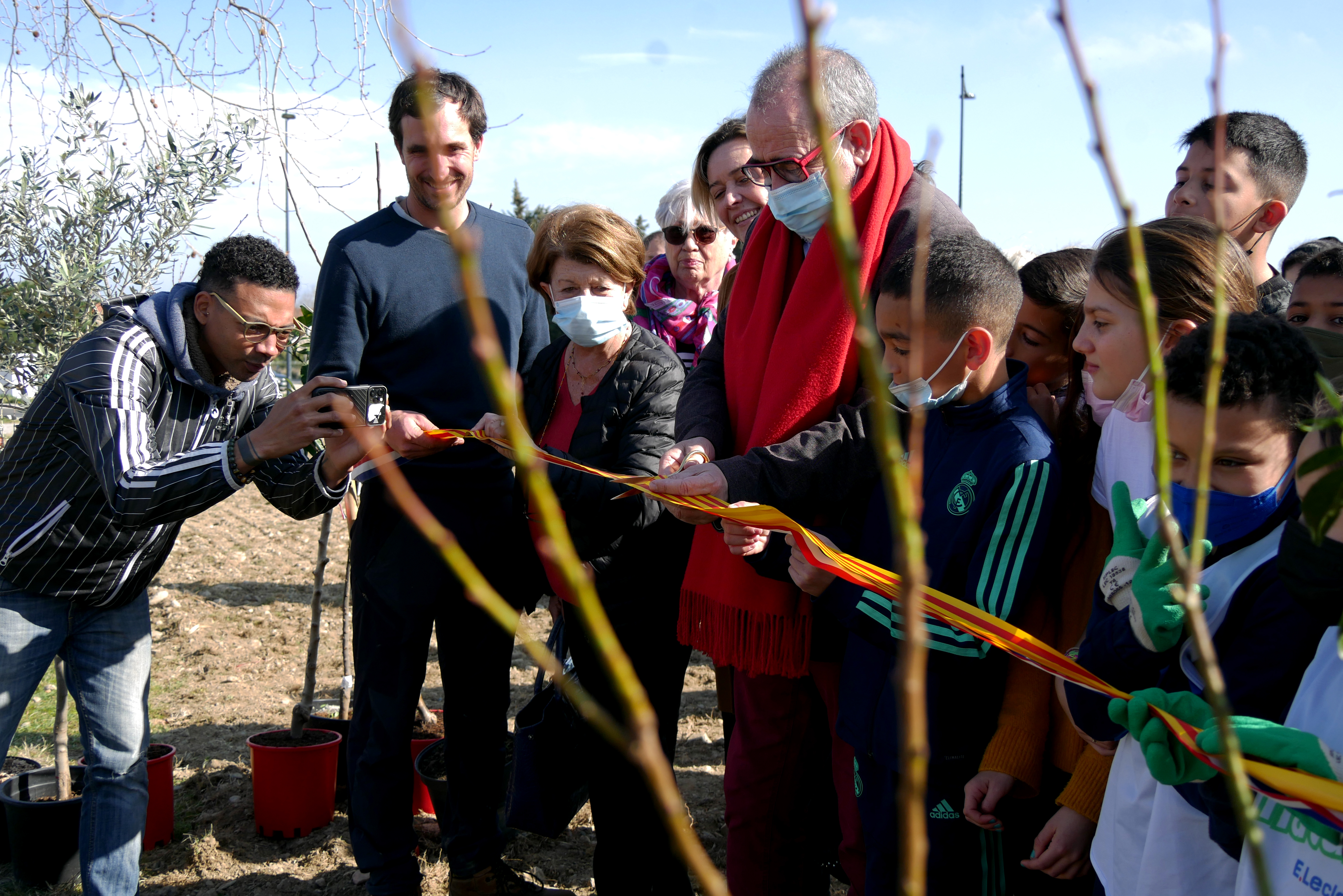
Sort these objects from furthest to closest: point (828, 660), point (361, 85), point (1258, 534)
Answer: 1. point (361, 85)
2. point (828, 660)
3. point (1258, 534)

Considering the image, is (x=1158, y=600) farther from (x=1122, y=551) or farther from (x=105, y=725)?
(x=105, y=725)

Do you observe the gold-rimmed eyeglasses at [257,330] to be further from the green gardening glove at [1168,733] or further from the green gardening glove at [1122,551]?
the green gardening glove at [1168,733]

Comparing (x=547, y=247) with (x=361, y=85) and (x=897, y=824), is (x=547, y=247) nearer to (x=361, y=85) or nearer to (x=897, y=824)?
(x=361, y=85)

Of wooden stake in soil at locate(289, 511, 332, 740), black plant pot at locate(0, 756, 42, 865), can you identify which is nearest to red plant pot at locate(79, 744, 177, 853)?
black plant pot at locate(0, 756, 42, 865)

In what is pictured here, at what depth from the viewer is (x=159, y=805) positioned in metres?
4.04

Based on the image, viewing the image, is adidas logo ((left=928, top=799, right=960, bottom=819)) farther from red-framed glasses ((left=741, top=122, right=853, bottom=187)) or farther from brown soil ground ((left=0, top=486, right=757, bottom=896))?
brown soil ground ((left=0, top=486, right=757, bottom=896))

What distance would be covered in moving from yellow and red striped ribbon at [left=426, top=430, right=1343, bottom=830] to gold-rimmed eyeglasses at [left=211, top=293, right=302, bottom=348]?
114 cm

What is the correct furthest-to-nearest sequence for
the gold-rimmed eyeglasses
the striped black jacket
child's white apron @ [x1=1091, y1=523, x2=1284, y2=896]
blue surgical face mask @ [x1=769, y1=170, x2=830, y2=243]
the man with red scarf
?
the gold-rimmed eyeglasses < the striped black jacket < blue surgical face mask @ [x1=769, y1=170, x2=830, y2=243] < the man with red scarf < child's white apron @ [x1=1091, y1=523, x2=1284, y2=896]

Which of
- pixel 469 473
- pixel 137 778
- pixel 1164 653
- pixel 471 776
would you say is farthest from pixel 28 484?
pixel 1164 653

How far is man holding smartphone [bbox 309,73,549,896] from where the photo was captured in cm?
345

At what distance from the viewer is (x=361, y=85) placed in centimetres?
428

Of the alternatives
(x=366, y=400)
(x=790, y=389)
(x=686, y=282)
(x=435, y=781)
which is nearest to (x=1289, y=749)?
(x=790, y=389)

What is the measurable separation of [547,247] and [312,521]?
7743 mm

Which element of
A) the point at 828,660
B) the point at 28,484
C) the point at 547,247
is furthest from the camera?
the point at 547,247
